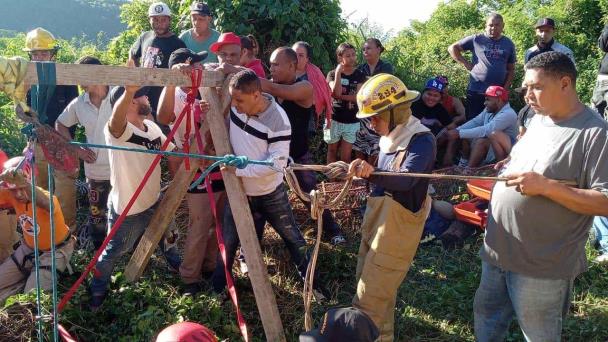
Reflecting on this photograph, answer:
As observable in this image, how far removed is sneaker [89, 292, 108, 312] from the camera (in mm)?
3963

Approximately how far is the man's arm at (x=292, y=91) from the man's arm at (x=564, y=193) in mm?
2389

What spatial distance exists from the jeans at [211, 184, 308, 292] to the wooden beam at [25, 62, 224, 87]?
0.96 meters

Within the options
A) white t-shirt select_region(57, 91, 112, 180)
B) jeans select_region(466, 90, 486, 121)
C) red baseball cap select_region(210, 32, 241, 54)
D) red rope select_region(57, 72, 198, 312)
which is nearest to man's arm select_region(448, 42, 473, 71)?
jeans select_region(466, 90, 486, 121)

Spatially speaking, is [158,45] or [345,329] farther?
[158,45]

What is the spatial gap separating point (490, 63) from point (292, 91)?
4080mm

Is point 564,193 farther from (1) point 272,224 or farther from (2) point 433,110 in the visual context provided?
(2) point 433,110

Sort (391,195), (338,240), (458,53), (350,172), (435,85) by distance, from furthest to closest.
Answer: (458,53) < (435,85) < (338,240) < (391,195) < (350,172)

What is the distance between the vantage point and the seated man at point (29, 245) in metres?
4.26

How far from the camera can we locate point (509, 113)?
6918mm

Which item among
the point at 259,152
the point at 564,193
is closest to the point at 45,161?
the point at 259,152

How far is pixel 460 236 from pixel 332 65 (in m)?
3.63

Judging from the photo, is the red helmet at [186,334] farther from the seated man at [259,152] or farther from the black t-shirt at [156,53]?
the black t-shirt at [156,53]

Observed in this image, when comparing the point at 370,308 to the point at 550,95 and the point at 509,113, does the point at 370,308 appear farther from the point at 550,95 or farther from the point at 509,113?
the point at 509,113

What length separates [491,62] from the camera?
770cm
